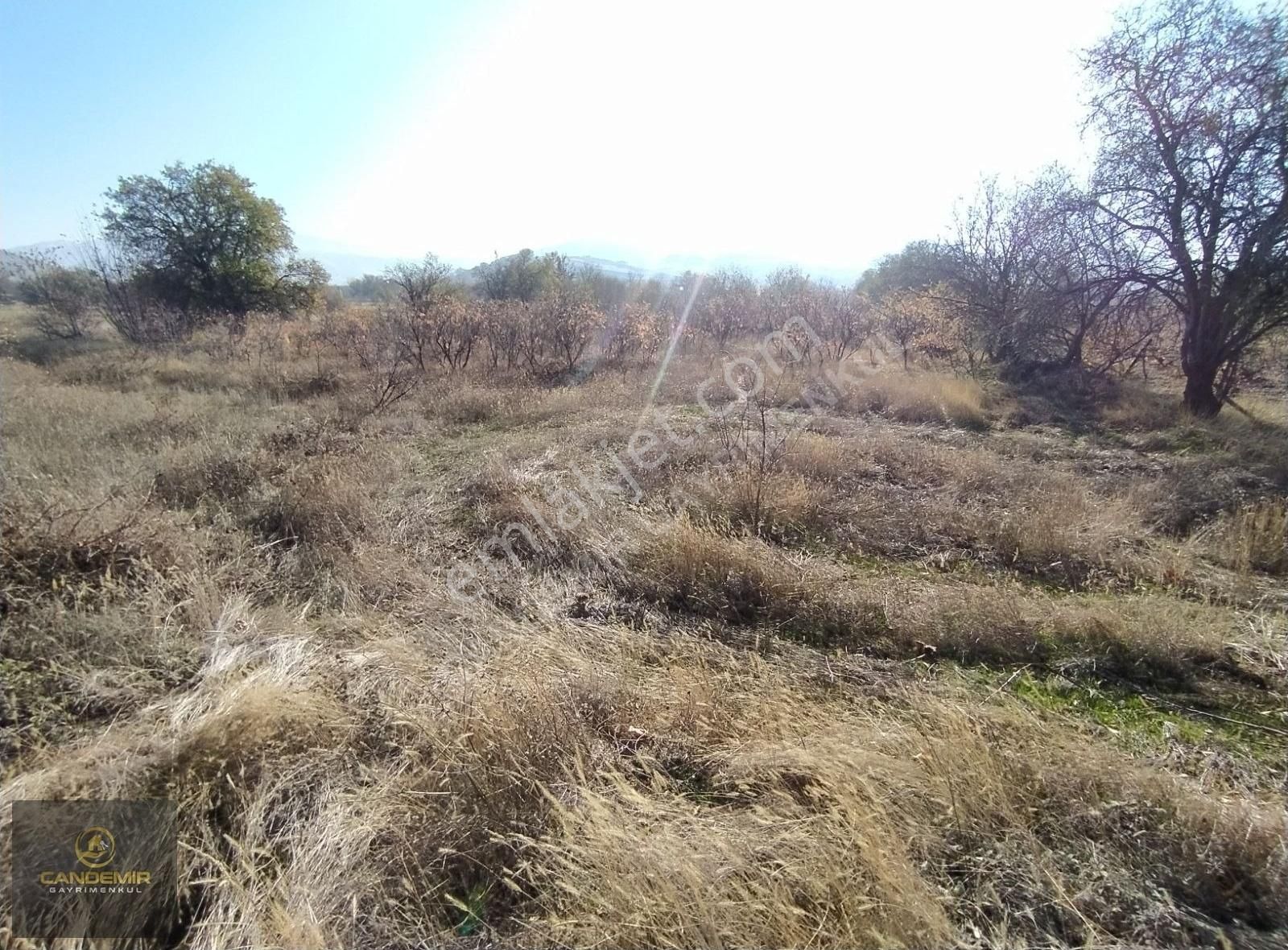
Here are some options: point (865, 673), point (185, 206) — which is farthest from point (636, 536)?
point (185, 206)

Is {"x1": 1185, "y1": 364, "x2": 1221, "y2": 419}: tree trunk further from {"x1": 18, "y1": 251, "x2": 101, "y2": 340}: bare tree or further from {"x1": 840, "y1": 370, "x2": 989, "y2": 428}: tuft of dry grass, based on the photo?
{"x1": 18, "y1": 251, "x2": 101, "y2": 340}: bare tree

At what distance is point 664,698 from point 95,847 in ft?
6.64

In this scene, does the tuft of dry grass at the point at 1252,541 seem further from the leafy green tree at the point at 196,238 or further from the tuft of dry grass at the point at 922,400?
the leafy green tree at the point at 196,238

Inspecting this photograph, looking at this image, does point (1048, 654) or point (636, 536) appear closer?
point (1048, 654)

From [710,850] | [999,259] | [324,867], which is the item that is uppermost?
[999,259]

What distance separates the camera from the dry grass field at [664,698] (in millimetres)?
1512

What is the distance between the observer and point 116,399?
27.9 feet

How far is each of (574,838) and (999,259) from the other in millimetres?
18883

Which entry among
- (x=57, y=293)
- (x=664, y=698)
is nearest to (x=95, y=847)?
(x=664, y=698)

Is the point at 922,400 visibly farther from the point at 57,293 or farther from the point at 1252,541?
the point at 57,293

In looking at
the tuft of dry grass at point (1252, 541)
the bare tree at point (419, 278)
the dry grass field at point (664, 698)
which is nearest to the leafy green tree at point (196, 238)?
the bare tree at point (419, 278)

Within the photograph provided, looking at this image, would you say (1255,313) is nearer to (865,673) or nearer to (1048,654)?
(1048,654)

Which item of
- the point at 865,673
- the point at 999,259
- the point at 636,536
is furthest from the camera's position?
the point at 999,259

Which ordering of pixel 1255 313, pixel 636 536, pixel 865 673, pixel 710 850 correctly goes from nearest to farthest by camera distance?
pixel 710 850 < pixel 865 673 < pixel 636 536 < pixel 1255 313
